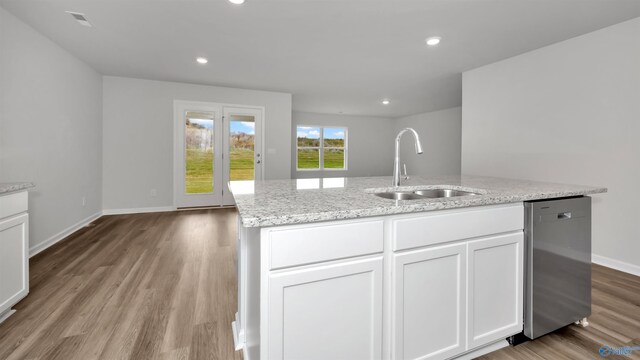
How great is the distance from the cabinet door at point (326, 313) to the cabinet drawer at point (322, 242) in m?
0.04

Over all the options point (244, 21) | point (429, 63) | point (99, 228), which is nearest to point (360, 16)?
point (244, 21)

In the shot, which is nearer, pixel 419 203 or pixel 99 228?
pixel 419 203

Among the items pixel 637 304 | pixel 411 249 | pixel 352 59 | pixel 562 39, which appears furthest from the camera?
pixel 352 59

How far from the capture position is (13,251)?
1.92 metres

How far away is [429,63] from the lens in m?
4.11

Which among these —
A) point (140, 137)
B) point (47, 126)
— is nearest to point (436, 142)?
point (140, 137)

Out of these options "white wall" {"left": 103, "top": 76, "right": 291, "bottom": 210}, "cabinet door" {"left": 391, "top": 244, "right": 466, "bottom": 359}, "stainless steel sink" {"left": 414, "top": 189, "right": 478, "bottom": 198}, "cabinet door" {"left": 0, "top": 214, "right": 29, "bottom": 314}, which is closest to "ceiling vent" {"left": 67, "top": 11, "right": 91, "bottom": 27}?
"cabinet door" {"left": 0, "top": 214, "right": 29, "bottom": 314}

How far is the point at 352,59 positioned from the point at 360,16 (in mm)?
1216

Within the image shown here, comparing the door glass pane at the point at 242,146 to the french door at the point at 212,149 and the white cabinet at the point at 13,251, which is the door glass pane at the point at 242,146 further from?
the white cabinet at the point at 13,251

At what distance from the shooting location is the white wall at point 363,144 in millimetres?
9065

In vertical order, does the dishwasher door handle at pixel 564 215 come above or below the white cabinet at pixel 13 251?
above

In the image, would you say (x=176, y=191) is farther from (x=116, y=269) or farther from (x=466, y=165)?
(x=466, y=165)

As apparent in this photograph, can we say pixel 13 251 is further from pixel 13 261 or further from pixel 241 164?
pixel 241 164

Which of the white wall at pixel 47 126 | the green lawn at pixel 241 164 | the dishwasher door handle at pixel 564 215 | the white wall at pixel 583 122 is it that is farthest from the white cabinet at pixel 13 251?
the white wall at pixel 583 122
